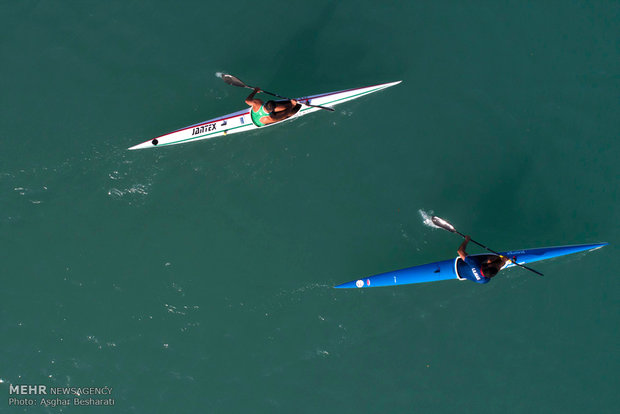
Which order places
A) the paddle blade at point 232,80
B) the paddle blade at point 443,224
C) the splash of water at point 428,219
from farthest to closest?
the splash of water at point 428,219 → the paddle blade at point 232,80 → the paddle blade at point 443,224

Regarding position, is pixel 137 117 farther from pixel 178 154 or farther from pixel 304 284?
pixel 304 284

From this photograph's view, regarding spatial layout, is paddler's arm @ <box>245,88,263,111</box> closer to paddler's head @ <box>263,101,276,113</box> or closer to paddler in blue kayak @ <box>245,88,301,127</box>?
paddler in blue kayak @ <box>245,88,301,127</box>

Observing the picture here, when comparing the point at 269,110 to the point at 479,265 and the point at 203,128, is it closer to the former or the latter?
the point at 203,128

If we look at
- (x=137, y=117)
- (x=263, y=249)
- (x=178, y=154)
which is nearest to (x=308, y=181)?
(x=263, y=249)

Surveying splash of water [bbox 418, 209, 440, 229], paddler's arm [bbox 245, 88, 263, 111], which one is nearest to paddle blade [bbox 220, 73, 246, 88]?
paddler's arm [bbox 245, 88, 263, 111]

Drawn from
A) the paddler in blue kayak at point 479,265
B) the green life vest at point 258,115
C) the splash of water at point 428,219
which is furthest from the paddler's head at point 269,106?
the paddler in blue kayak at point 479,265

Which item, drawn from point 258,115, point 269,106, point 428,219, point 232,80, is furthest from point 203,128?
point 428,219

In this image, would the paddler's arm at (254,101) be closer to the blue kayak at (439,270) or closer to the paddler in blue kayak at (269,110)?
the paddler in blue kayak at (269,110)
